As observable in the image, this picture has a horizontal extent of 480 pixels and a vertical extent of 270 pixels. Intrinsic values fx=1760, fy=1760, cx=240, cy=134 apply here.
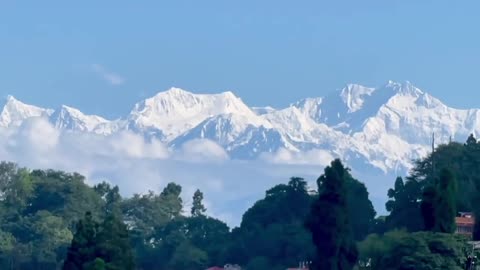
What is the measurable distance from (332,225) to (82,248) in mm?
12327

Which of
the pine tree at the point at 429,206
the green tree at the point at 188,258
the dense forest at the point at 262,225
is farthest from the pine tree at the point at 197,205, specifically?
the pine tree at the point at 429,206

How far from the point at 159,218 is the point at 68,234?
14.5 metres

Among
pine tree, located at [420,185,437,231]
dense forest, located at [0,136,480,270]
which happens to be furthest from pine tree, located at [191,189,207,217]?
pine tree, located at [420,185,437,231]

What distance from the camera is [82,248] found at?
284 ft

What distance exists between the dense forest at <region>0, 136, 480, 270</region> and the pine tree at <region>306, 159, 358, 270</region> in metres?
0.05

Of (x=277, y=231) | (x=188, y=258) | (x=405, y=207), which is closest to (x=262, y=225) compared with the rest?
(x=277, y=231)

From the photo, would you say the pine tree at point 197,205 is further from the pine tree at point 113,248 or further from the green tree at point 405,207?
the pine tree at point 113,248

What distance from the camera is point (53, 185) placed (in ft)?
460

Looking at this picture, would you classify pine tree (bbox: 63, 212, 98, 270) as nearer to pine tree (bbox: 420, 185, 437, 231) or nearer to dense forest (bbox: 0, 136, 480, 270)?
dense forest (bbox: 0, 136, 480, 270)

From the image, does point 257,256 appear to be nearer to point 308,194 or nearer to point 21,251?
point 308,194

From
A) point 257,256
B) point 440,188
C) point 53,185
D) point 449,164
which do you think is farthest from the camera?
point 53,185

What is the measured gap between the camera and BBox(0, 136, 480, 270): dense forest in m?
82.1

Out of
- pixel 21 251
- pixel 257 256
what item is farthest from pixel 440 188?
pixel 21 251

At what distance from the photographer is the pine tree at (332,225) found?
8650cm
